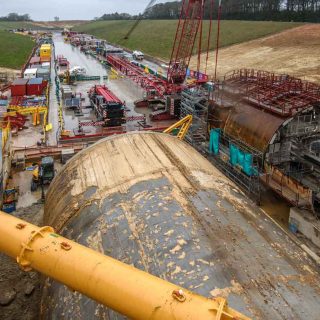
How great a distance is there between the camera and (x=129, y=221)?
7.09 meters

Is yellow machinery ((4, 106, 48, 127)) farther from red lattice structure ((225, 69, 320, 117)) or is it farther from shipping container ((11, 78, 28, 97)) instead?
red lattice structure ((225, 69, 320, 117))

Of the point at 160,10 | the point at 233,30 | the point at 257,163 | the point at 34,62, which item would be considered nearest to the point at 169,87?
the point at 257,163

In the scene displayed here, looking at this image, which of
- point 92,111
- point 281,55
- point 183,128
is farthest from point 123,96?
point 281,55

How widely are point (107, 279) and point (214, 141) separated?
1753 centimetres

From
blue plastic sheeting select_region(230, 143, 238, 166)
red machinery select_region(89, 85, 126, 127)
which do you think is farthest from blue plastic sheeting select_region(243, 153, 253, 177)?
red machinery select_region(89, 85, 126, 127)

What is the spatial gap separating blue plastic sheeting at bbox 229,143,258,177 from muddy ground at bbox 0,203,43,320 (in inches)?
421

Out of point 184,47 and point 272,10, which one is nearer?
point 184,47

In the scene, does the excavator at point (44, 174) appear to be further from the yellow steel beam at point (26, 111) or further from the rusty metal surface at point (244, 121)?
the yellow steel beam at point (26, 111)

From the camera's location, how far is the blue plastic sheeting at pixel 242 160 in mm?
18019

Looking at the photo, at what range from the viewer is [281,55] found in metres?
58.5

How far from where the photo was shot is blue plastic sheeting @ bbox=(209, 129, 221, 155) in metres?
21.2

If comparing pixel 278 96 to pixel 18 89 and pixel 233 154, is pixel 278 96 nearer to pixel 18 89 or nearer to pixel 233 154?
pixel 233 154

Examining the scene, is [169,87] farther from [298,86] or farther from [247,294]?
[247,294]

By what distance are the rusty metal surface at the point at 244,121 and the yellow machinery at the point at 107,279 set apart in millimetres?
13821
